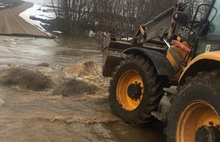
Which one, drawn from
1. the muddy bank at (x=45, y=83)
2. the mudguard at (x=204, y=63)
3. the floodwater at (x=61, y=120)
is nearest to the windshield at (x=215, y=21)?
the mudguard at (x=204, y=63)

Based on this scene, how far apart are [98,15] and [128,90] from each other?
68.3 feet

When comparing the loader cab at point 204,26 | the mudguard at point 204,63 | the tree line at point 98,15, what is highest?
the loader cab at point 204,26

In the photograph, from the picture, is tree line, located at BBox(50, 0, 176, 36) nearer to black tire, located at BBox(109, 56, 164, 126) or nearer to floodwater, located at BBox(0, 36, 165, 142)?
floodwater, located at BBox(0, 36, 165, 142)

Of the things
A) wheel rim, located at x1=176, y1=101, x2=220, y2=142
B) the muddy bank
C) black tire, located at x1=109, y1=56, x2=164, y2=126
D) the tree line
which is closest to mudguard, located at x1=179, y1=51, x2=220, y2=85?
wheel rim, located at x1=176, y1=101, x2=220, y2=142

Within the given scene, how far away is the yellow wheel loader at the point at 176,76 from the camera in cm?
390

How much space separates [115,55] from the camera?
25.9 ft

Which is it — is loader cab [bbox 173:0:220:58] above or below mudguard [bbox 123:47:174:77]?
above

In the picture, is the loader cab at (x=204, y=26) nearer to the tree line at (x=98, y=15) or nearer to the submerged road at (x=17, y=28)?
the submerged road at (x=17, y=28)

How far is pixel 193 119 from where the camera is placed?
13.5 feet

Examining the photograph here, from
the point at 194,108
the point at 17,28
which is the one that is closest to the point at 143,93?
the point at 194,108

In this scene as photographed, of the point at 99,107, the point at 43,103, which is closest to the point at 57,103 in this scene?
the point at 43,103

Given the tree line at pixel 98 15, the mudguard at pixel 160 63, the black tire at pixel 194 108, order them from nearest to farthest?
the black tire at pixel 194 108 < the mudguard at pixel 160 63 < the tree line at pixel 98 15

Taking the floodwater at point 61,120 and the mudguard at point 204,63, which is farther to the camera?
the floodwater at point 61,120

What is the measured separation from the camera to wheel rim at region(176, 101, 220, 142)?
395 cm
